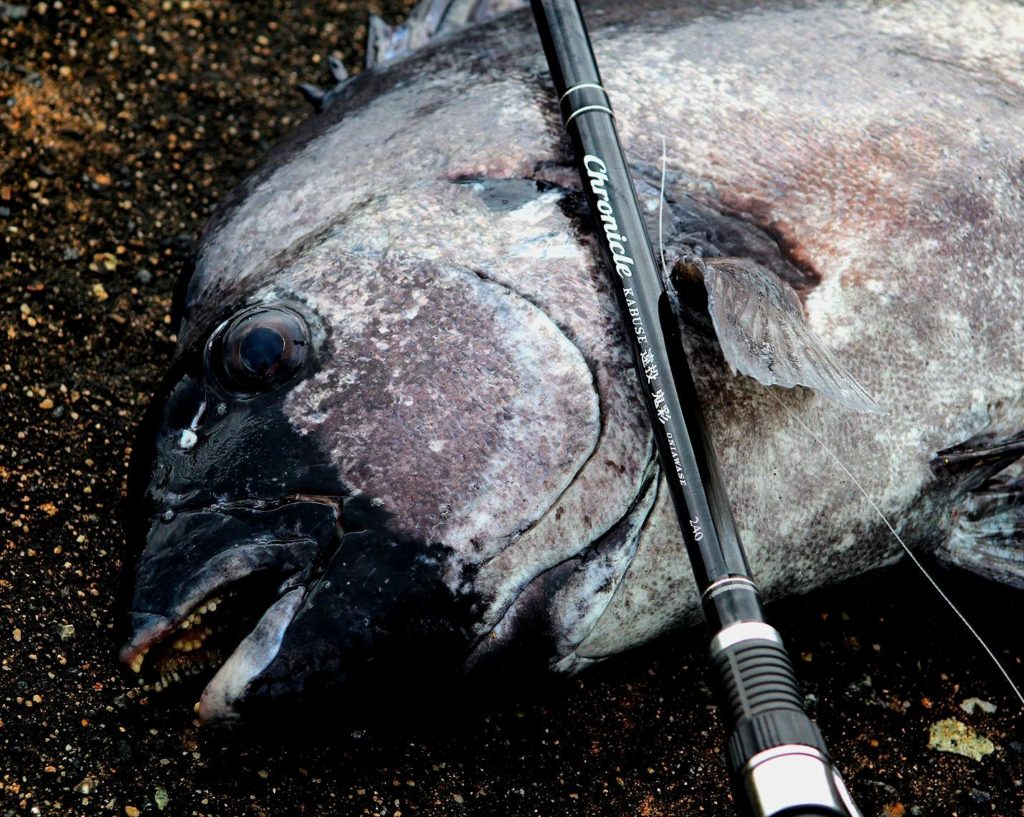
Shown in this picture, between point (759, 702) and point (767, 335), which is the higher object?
point (767, 335)

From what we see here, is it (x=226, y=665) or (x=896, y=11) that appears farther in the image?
(x=896, y=11)

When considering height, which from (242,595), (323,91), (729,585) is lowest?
(729,585)

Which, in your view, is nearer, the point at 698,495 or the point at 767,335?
the point at 698,495

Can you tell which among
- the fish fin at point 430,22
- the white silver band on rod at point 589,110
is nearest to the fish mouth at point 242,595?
the white silver band on rod at point 589,110

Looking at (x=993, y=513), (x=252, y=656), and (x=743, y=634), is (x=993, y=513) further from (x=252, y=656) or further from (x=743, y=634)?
(x=252, y=656)

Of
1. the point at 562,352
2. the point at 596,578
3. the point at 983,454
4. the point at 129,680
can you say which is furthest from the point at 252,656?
the point at 983,454

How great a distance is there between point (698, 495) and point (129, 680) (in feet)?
4.36

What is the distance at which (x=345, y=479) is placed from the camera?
212 centimetres

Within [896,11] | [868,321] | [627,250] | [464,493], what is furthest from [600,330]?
[896,11]

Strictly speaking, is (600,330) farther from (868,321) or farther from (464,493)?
(868,321)

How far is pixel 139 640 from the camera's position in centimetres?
208

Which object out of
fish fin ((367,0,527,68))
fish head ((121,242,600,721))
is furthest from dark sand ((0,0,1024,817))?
fish fin ((367,0,527,68))

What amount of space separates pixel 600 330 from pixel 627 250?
0.17 metres

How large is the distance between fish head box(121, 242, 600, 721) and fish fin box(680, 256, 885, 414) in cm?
30
